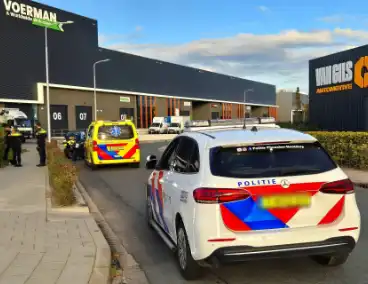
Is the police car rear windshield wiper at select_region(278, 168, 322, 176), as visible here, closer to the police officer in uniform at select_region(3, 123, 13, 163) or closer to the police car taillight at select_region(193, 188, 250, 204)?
the police car taillight at select_region(193, 188, 250, 204)

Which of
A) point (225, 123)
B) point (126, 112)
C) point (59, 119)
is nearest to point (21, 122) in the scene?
point (59, 119)

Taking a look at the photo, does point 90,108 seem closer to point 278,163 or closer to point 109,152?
point 109,152

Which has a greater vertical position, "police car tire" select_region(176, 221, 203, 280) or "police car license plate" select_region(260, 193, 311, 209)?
"police car license plate" select_region(260, 193, 311, 209)

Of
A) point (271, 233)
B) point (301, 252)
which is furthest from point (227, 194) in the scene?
point (301, 252)

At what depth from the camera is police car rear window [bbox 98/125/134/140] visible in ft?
54.5

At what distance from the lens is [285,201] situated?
445 centimetres

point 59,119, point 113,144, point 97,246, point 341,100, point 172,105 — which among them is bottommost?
point 97,246

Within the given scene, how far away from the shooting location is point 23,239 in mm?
6387

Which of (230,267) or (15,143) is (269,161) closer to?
(230,267)

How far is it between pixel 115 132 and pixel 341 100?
11.8 metres

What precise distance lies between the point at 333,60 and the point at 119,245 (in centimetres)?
1904

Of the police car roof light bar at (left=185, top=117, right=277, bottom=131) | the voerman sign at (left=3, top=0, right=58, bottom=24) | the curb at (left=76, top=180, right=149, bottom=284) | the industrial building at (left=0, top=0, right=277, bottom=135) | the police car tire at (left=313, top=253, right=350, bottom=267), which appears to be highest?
the voerman sign at (left=3, top=0, right=58, bottom=24)

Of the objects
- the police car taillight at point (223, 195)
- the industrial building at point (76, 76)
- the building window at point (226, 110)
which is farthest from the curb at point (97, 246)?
the building window at point (226, 110)

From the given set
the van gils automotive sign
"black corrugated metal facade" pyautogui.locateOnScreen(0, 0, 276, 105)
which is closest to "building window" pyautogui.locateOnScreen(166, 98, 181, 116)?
"black corrugated metal facade" pyautogui.locateOnScreen(0, 0, 276, 105)
